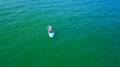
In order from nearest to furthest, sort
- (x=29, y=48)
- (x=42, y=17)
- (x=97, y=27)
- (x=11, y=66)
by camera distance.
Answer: (x=11, y=66) → (x=29, y=48) → (x=97, y=27) → (x=42, y=17)

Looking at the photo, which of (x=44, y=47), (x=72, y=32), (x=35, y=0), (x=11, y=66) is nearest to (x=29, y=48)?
(x=44, y=47)

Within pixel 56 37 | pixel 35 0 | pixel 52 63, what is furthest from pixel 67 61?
pixel 35 0

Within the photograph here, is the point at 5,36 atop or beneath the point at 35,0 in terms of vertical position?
beneath

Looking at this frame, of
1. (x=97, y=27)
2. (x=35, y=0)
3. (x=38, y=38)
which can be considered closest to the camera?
(x=38, y=38)

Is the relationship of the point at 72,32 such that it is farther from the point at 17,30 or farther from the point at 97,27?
the point at 17,30

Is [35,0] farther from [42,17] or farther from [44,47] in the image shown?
[44,47]

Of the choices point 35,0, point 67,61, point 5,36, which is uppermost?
Result: point 35,0

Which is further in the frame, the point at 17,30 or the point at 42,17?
the point at 42,17
